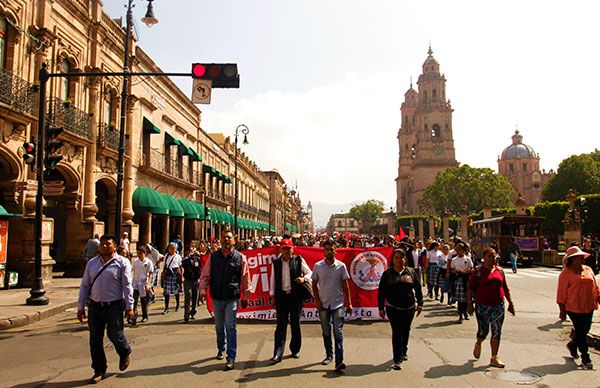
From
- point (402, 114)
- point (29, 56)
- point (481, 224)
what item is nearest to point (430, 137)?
point (402, 114)

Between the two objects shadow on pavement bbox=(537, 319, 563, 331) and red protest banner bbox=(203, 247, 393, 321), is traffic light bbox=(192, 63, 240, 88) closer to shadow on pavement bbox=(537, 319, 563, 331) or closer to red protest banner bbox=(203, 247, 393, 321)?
red protest banner bbox=(203, 247, 393, 321)

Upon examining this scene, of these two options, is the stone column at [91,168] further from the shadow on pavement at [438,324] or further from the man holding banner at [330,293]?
the man holding banner at [330,293]

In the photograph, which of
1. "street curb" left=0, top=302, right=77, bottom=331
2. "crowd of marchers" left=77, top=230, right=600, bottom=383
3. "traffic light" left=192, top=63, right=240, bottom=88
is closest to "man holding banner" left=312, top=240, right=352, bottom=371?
"crowd of marchers" left=77, top=230, right=600, bottom=383

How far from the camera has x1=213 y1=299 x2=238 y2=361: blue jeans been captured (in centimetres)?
664

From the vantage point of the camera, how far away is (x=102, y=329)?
20.2ft

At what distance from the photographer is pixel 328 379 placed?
239 inches

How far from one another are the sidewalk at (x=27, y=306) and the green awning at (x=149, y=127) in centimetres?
1214

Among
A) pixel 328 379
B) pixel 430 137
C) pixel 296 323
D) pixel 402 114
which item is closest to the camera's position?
pixel 328 379

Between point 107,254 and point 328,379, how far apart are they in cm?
340

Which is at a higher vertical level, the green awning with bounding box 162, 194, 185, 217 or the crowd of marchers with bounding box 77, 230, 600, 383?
the green awning with bounding box 162, 194, 185, 217

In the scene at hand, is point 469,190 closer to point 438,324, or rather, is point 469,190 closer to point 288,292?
point 438,324

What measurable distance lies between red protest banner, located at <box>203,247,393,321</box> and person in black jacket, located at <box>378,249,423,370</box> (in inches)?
156

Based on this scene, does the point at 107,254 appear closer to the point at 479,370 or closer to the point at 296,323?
the point at 296,323

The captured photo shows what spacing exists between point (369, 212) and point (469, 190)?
82.0 m
